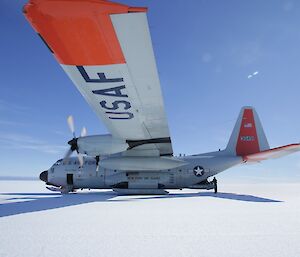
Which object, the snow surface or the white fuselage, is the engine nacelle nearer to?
the white fuselage

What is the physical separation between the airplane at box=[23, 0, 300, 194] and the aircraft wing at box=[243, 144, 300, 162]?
0.06 meters

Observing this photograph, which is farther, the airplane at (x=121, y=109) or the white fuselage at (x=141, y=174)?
the white fuselage at (x=141, y=174)

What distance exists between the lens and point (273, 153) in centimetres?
1886

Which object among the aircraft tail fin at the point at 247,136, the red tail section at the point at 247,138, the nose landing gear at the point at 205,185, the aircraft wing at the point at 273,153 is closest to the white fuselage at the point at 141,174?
the nose landing gear at the point at 205,185

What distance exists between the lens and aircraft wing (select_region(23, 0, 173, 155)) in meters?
6.34

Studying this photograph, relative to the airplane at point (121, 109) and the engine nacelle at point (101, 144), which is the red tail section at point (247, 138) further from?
the engine nacelle at point (101, 144)

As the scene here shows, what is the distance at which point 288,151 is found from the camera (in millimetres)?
18250

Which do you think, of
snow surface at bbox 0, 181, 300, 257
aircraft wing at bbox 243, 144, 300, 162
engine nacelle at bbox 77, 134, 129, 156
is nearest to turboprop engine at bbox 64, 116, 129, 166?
engine nacelle at bbox 77, 134, 129, 156

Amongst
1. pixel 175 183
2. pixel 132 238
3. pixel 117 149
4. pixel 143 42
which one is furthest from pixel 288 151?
pixel 132 238

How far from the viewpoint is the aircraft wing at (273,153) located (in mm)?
17583

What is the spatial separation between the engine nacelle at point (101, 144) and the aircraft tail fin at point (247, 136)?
1108 cm

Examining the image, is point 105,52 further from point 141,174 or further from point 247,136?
point 247,136

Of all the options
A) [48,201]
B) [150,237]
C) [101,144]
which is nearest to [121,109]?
[101,144]

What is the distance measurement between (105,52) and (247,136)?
17.7 m
